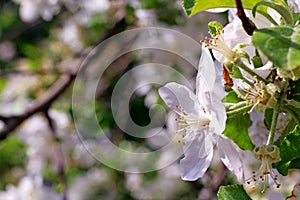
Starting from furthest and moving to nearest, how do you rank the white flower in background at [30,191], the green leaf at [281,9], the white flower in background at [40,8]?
the white flower in background at [40,8] → the white flower in background at [30,191] → the green leaf at [281,9]

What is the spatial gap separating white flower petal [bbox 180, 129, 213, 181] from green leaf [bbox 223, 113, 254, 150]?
3 centimetres

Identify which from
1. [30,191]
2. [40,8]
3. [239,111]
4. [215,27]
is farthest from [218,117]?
[40,8]

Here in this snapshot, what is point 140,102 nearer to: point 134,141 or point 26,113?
point 134,141

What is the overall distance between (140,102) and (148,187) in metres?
0.35

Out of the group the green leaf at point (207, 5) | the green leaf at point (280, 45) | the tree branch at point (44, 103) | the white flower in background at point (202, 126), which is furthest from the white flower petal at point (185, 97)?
→ the tree branch at point (44, 103)

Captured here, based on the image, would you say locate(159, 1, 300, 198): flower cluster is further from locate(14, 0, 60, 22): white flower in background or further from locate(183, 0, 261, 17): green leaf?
→ locate(14, 0, 60, 22): white flower in background

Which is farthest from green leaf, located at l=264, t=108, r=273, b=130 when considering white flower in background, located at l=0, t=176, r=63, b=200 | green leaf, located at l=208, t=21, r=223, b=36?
white flower in background, located at l=0, t=176, r=63, b=200

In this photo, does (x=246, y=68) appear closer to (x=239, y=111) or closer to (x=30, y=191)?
(x=239, y=111)

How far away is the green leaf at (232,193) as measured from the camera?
0.79m

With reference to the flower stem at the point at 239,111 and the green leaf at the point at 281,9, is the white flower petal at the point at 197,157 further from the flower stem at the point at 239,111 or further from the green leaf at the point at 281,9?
the green leaf at the point at 281,9

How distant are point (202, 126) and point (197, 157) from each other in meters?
0.04

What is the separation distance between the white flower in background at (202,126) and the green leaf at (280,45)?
133mm

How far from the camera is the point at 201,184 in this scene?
2391 millimetres

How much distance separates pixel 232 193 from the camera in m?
0.80
